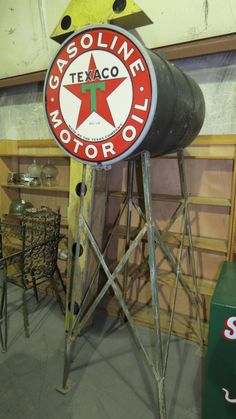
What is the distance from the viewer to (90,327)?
2.48 metres

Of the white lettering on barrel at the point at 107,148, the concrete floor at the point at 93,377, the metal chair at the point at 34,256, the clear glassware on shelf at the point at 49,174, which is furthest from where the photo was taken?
the clear glassware on shelf at the point at 49,174

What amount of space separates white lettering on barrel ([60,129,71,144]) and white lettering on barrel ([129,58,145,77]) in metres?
0.41

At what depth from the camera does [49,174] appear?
9.78 feet

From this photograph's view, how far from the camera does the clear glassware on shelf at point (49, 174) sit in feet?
9.77

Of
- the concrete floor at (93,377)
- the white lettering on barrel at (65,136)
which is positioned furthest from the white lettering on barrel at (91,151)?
the concrete floor at (93,377)

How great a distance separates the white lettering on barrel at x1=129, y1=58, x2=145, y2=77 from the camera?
1.16m

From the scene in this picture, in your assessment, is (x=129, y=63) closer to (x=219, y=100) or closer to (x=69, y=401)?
(x=219, y=100)

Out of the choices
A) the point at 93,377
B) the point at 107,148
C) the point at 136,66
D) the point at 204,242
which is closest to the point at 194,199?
the point at 204,242

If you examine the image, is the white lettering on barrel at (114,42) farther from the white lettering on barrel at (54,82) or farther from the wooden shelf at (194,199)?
Answer: the wooden shelf at (194,199)

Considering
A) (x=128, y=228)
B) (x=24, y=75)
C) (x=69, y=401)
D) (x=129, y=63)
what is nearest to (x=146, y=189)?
(x=129, y=63)

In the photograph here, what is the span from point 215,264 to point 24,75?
97.6 inches

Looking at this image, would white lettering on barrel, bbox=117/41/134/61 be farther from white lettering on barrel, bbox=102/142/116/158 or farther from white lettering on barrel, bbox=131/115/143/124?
white lettering on barrel, bbox=102/142/116/158

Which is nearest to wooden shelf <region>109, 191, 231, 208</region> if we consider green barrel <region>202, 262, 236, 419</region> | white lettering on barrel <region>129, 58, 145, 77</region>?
green barrel <region>202, 262, 236, 419</region>

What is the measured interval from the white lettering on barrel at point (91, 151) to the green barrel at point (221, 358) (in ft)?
2.83
